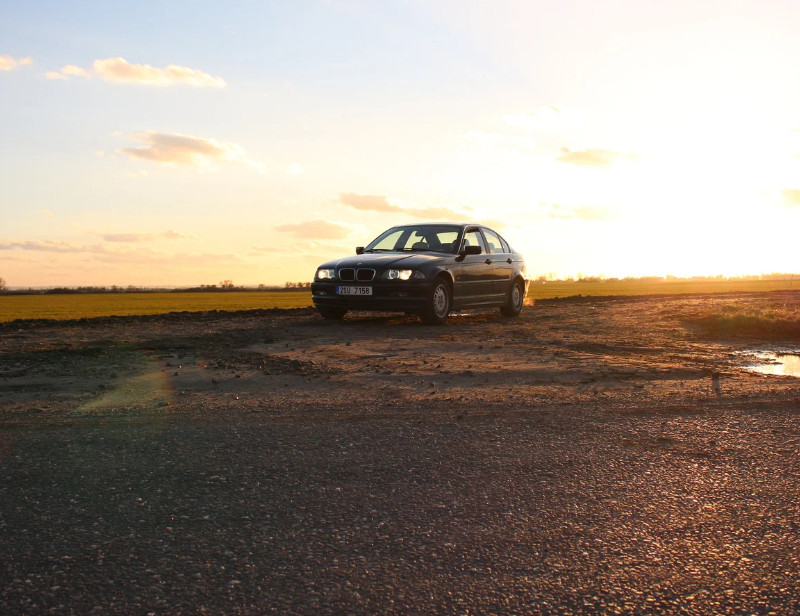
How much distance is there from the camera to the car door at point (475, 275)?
13.0 m

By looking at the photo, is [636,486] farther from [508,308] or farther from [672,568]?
[508,308]

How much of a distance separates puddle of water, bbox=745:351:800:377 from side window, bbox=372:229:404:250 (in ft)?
20.9

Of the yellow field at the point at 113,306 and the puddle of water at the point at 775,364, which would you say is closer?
the puddle of water at the point at 775,364

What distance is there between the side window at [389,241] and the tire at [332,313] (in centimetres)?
132

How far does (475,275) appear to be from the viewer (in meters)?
13.4

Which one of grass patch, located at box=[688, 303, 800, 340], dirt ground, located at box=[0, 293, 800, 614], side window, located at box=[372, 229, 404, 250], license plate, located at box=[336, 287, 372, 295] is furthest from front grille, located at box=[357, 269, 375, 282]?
grass patch, located at box=[688, 303, 800, 340]

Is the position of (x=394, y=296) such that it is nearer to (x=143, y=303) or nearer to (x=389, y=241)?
(x=389, y=241)

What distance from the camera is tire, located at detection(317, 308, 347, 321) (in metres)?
13.1

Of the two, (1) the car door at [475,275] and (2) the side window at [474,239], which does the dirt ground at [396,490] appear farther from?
(2) the side window at [474,239]

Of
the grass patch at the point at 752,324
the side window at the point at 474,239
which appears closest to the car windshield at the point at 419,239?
the side window at the point at 474,239

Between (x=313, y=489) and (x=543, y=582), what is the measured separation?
139 cm

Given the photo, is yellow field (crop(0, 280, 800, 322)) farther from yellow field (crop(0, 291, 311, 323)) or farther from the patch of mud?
the patch of mud

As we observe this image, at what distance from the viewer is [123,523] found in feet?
10.3

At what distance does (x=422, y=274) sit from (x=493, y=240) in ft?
9.82
